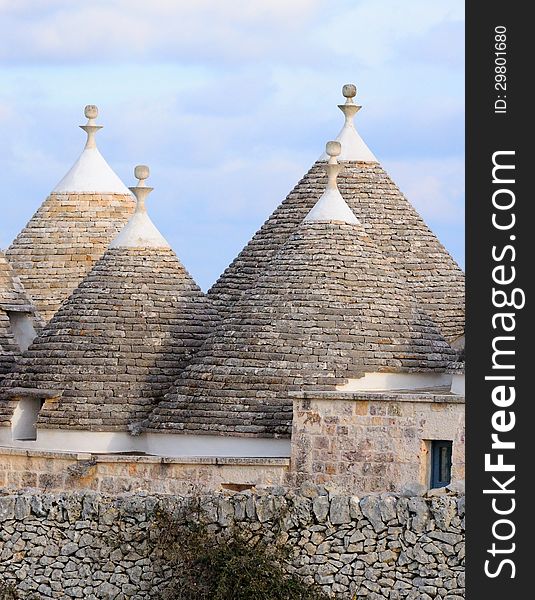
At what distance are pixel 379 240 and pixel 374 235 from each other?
0.08 m

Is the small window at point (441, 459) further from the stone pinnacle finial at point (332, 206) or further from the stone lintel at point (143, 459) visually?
the stone pinnacle finial at point (332, 206)

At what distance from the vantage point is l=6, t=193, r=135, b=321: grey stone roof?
31.0 meters

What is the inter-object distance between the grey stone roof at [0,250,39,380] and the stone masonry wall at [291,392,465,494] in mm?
4357

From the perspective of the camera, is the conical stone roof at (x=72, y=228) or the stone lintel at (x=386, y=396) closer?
the stone lintel at (x=386, y=396)

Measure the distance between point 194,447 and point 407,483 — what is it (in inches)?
93.4

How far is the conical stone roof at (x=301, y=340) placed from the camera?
25.4 metres

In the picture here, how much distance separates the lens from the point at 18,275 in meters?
30.5

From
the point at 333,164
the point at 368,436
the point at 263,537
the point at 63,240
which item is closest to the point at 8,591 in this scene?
the point at 263,537

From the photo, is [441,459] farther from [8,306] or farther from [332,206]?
[8,306]

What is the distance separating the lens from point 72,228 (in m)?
31.3

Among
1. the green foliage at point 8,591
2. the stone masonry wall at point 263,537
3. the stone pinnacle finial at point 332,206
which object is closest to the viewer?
the stone masonry wall at point 263,537

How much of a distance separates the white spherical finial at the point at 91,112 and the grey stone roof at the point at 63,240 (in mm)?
928

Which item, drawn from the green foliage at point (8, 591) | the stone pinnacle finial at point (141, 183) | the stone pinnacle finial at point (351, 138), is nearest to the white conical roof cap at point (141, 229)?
the stone pinnacle finial at point (141, 183)

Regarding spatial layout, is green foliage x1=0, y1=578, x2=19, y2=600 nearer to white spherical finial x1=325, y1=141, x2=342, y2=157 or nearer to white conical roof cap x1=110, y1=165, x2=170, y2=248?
white conical roof cap x1=110, y1=165, x2=170, y2=248
